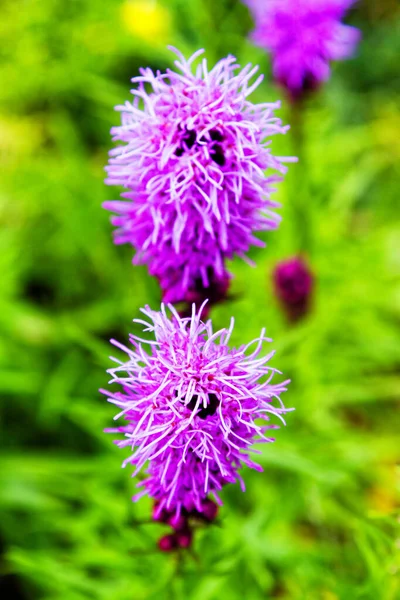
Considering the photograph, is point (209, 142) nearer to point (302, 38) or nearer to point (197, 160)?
point (197, 160)

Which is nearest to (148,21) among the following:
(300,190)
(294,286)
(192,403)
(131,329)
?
(300,190)

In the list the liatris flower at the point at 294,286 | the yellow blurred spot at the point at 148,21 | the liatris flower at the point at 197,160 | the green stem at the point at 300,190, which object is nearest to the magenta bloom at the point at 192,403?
the liatris flower at the point at 197,160

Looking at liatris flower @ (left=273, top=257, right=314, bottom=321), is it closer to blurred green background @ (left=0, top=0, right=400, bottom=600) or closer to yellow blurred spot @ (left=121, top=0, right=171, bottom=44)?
blurred green background @ (left=0, top=0, right=400, bottom=600)

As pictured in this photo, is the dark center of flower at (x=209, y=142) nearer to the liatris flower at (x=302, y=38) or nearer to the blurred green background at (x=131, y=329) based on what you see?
the blurred green background at (x=131, y=329)

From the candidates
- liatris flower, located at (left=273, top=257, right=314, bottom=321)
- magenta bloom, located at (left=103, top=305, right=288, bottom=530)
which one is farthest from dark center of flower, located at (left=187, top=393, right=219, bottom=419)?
liatris flower, located at (left=273, top=257, right=314, bottom=321)

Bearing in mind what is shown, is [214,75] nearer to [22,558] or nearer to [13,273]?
[22,558]

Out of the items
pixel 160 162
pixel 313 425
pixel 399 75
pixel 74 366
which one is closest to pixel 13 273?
pixel 74 366
